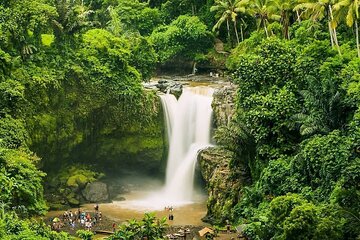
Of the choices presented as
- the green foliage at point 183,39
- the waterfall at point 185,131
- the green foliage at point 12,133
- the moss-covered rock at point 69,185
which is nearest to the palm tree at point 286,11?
the waterfall at point 185,131

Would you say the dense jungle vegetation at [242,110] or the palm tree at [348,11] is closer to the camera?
the dense jungle vegetation at [242,110]

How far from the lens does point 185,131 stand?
3866 centimetres

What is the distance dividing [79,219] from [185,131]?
1087 centimetres

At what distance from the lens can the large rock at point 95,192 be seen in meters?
35.0

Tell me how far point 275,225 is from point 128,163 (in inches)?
763

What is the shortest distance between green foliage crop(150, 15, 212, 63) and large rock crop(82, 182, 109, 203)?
60.8 ft

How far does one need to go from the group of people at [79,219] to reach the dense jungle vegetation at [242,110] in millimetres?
3246

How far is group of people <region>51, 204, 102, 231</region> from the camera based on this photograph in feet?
98.5

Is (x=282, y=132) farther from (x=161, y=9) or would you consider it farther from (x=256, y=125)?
(x=161, y=9)

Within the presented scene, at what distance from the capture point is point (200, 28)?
50812 millimetres

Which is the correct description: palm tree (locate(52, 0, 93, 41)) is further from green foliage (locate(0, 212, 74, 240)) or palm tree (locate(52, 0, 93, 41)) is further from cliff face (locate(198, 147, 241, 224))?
green foliage (locate(0, 212, 74, 240))

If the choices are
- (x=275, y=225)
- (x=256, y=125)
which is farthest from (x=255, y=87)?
(x=275, y=225)

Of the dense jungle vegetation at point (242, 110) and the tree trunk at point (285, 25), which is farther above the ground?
the tree trunk at point (285, 25)

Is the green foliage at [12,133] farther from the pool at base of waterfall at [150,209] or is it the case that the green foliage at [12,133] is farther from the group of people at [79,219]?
the pool at base of waterfall at [150,209]
